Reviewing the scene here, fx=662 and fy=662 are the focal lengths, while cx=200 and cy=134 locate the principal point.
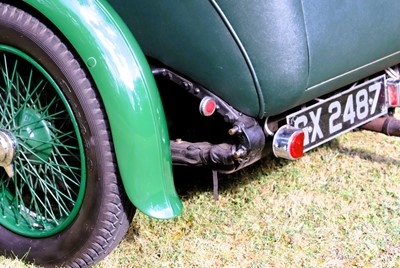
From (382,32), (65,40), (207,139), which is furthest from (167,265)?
(382,32)

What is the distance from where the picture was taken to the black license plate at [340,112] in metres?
2.56

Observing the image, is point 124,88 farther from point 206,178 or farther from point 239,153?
point 206,178

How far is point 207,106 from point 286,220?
0.78m

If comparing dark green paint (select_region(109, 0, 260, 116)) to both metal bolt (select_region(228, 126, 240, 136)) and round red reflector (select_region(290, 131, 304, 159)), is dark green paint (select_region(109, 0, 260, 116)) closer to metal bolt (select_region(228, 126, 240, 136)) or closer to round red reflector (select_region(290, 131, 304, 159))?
metal bolt (select_region(228, 126, 240, 136))

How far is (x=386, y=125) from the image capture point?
310 centimetres

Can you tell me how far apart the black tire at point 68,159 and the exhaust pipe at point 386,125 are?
1.32m

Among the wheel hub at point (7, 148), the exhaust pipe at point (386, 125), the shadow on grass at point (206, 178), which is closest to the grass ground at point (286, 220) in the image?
the shadow on grass at point (206, 178)

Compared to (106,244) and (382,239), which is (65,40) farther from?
(382,239)

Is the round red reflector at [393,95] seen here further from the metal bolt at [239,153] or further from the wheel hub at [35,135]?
the wheel hub at [35,135]

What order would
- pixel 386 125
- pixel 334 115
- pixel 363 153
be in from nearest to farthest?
pixel 334 115, pixel 386 125, pixel 363 153

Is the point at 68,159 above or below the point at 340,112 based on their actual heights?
above

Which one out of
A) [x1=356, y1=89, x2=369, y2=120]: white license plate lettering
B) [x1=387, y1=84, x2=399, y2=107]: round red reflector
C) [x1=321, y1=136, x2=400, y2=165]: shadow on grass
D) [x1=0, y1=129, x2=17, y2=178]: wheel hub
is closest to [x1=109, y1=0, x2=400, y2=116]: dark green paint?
[x1=356, y1=89, x2=369, y2=120]: white license plate lettering

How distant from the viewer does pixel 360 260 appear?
8.47 ft

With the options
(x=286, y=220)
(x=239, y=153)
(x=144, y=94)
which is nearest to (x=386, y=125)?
(x=286, y=220)
